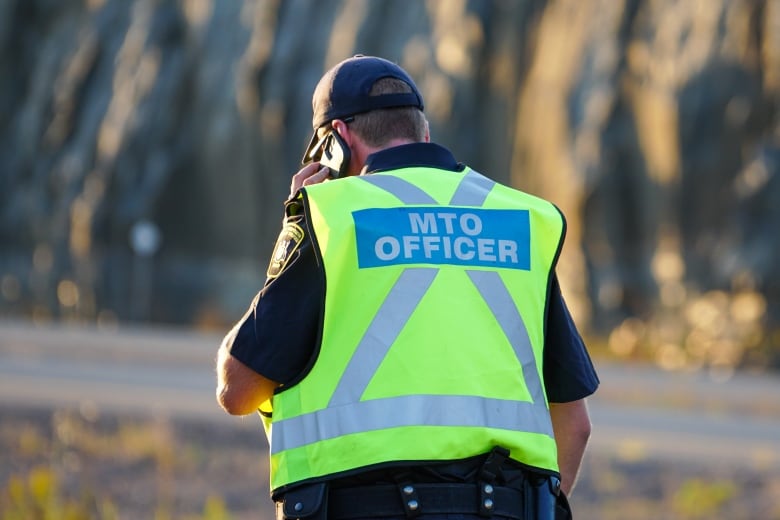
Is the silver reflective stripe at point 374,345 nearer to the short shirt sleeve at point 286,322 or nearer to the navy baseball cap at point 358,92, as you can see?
the short shirt sleeve at point 286,322

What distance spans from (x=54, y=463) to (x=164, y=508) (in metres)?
1.40

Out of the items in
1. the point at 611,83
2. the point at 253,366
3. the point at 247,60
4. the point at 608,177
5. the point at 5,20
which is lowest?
the point at 253,366

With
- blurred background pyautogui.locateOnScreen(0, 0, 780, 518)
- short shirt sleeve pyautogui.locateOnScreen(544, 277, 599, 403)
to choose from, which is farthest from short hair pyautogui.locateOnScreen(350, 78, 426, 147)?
blurred background pyautogui.locateOnScreen(0, 0, 780, 518)

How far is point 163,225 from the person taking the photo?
84.8 ft

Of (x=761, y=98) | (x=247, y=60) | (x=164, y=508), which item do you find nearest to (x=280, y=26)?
(x=247, y=60)

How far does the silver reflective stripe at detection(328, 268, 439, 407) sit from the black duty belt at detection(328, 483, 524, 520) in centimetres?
21

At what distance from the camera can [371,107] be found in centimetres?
352

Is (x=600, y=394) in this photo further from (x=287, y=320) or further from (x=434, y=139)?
(x=287, y=320)

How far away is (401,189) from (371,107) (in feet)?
0.76

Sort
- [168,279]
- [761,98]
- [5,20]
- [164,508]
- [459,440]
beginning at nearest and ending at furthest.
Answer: [459,440]
[164,508]
[761,98]
[168,279]
[5,20]

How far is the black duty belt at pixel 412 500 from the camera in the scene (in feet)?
10.6

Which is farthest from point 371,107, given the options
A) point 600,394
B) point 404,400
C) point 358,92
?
point 600,394

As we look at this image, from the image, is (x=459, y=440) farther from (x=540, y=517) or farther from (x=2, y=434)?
(x=2, y=434)

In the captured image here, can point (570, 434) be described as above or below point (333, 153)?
below
